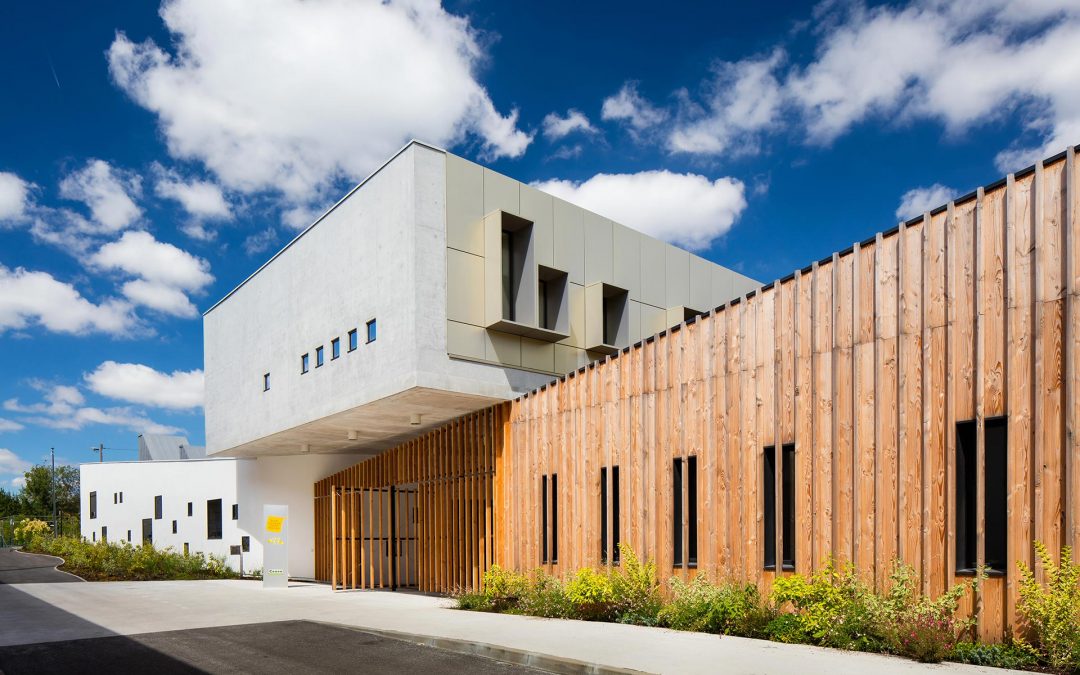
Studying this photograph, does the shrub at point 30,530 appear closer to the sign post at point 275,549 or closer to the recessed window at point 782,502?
the sign post at point 275,549

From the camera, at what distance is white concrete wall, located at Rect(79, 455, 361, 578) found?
28.8 metres

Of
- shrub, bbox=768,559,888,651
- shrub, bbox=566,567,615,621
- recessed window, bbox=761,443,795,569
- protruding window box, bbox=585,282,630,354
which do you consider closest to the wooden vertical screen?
protruding window box, bbox=585,282,630,354

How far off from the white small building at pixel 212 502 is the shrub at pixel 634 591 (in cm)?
1739

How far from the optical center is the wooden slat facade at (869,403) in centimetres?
823

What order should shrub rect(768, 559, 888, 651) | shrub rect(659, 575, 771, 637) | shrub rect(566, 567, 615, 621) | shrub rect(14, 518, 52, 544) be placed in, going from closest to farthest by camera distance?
1. shrub rect(768, 559, 888, 651)
2. shrub rect(659, 575, 771, 637)
3. shrub rect(566, 567, 615, 621)
4. shrub rect(14, 518, 52, 544)

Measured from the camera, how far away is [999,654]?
7.90m

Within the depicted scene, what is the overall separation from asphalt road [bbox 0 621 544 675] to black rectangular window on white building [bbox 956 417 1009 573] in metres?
5.05

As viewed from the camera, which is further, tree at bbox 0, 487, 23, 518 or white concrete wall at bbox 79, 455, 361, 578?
tree at bbox 0, 487, 23, 518

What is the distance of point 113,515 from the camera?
35.8 metres

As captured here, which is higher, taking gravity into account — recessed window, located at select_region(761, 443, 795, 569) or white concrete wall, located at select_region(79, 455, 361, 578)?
recessed window, located at select_region(761, 443, 795, 569)

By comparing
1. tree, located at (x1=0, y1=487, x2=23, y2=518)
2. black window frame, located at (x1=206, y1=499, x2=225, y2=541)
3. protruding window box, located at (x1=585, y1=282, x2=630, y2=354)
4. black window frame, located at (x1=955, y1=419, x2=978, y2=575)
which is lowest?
tree, located at (x1=0, y1=487, x2=23, y2=518)

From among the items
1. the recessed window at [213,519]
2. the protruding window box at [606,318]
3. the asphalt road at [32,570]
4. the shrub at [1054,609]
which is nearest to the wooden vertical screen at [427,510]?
the protruding window box at [606,318]

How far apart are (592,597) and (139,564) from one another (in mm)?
20203

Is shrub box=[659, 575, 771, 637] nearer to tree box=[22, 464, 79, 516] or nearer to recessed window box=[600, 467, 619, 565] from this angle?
recessed window box=[600, 467, 619, 565]
